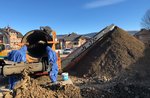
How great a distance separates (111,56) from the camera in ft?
38.3

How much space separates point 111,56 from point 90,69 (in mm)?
1243

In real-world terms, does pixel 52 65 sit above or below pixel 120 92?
above

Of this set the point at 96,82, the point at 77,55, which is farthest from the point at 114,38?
the point at 96,82

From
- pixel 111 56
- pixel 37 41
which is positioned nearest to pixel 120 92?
pixel 37 41

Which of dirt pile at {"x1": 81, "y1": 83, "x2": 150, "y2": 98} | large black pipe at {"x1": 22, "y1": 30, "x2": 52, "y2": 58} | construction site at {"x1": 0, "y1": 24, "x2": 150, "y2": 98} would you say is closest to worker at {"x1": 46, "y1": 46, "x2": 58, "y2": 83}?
construction site at {"x1": 0, "y1": 24, "x2": 150, "y2": 98}

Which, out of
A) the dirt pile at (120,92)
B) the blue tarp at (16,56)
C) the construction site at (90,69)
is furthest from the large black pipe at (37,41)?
the dirt pile at (120,92)

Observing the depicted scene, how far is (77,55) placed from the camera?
12766 mm

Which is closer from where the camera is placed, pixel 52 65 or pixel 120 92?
pixel 120 92

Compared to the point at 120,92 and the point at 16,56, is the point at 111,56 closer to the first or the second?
the point at 120,92

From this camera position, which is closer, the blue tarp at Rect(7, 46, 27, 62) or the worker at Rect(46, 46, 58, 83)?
the blue tarp at Rect(7, 46, 27, 62)

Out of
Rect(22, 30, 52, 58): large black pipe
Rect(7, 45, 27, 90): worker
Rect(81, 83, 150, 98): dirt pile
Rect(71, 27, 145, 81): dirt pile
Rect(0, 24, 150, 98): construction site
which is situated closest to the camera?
Rect(0, 24, 150, 98): construction site

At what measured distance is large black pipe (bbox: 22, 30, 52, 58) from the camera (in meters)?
9.19

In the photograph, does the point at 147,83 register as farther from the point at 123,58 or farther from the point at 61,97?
the point at 61,97

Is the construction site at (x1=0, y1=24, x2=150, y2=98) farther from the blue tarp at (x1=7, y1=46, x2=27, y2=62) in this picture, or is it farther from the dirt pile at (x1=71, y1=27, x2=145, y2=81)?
the blue tarp at (x1=7, y1=46, x2=27, y2=62)
